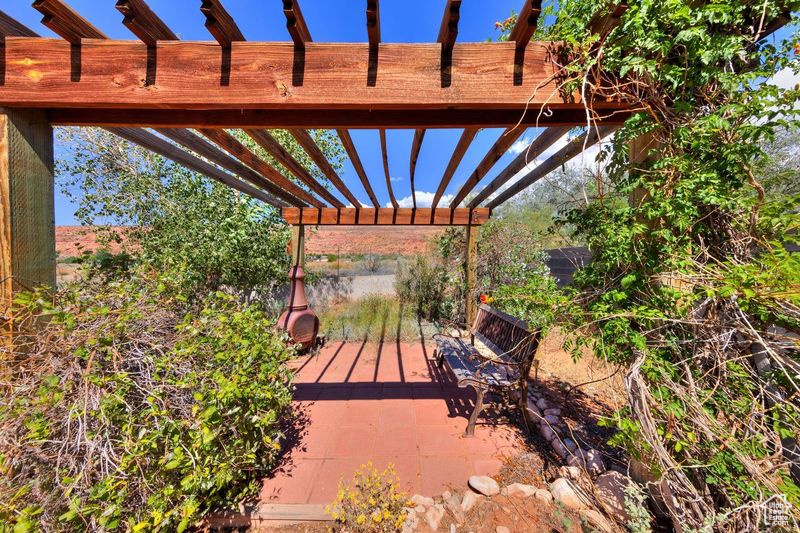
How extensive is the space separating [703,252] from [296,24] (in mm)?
2105

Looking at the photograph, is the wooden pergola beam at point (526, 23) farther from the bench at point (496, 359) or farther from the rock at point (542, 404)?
the rock at point (542, 404)

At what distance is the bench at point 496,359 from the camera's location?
7.97ft

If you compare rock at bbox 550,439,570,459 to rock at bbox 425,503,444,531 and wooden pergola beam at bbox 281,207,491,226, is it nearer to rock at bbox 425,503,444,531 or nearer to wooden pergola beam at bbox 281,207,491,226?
rock at bbox 425,503,444,531

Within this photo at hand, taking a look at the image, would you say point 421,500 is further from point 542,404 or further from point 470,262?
point 470,262

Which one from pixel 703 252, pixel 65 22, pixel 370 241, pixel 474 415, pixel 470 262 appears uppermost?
pixel 65 22

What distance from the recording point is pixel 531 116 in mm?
1638

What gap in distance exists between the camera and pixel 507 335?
291 centimetres

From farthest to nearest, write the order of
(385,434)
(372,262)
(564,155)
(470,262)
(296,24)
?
1. (372,262)
2. (470,262)
3. (385,434)
4. (564,155)
5. (296,24)

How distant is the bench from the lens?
2430 millimetres

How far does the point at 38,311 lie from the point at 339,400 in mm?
2412

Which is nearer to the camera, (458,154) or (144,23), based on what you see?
(144,23)

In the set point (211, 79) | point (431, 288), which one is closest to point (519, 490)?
point (211, 79)

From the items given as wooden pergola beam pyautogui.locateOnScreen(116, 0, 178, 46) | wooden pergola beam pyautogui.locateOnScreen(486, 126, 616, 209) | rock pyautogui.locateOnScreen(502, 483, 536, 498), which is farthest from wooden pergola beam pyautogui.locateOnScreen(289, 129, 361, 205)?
rock pyautogui.locateOnScreen(502, 483, 536, 498)

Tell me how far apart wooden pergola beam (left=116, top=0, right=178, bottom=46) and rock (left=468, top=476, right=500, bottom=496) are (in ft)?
9.96
